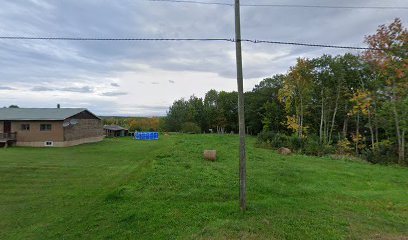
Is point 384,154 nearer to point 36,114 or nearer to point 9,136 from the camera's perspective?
point 36,114

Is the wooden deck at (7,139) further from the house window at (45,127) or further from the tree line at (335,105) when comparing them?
the tree line at (335,105)

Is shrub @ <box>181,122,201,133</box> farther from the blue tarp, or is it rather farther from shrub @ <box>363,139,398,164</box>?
shrub @ <box>363,139,398,164</box>

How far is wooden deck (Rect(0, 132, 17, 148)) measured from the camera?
1039 inches

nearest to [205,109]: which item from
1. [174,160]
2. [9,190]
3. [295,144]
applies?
[295,144]

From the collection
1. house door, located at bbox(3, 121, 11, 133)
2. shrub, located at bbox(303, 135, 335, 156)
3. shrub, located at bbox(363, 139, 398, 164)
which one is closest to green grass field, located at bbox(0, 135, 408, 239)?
shrub, located at bbox(363, 139, 398, 164)

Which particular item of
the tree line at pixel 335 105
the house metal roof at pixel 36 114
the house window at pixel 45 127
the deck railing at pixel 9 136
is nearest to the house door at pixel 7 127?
the house metal roof at pixel 36 114

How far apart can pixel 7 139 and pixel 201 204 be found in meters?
27.3

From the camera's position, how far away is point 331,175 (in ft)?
40.6

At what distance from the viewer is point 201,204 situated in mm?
8188

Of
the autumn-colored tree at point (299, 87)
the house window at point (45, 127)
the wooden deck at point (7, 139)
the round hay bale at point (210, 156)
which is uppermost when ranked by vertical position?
the autumn-colored tree at point (299, 87)

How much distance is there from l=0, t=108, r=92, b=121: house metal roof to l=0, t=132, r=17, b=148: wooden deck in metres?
1.71

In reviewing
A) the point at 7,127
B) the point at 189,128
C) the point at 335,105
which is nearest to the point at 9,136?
the point at 7,127

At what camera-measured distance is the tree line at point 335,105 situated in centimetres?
932

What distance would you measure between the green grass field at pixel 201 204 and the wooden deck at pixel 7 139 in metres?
16.2
